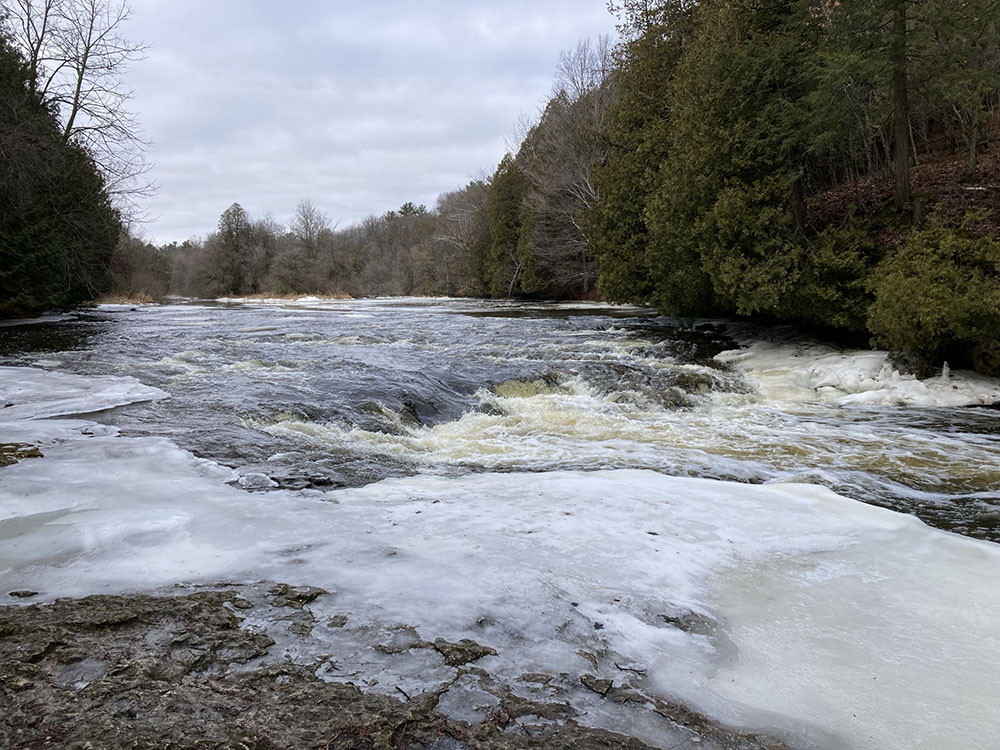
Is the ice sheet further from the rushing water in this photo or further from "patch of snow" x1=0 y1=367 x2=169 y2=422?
the rushing water

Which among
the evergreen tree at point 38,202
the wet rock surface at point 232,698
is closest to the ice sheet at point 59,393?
the wet rock surface at point 232,698

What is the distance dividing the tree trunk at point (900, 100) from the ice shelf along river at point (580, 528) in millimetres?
5659

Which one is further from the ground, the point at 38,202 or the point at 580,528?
the point at 38,202

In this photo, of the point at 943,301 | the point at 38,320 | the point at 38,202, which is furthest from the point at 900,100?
the point at 38,320

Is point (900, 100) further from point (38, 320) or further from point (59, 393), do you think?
point (38, 320)

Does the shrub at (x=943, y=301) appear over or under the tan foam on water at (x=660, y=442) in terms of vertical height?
over

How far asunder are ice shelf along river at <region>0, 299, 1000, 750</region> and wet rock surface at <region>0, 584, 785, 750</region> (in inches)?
2.7

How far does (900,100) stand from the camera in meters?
11.6

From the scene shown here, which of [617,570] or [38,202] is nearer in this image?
[617,570]

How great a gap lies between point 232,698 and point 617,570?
192cm

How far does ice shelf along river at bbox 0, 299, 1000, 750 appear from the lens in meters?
2.09

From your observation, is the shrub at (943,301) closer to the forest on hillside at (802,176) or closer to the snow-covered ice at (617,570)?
the forest on hillside at (802,176)

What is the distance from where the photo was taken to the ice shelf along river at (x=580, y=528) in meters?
2.09

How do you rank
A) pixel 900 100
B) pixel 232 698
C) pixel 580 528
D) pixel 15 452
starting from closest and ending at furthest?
1. pixel 232 698
2. pixel 580 528
3. pixel 15 452
4. pixel 900 100
